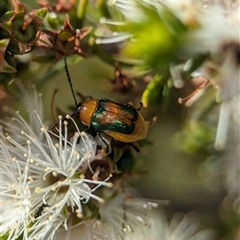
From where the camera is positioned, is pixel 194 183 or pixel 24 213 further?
pixel 194 183

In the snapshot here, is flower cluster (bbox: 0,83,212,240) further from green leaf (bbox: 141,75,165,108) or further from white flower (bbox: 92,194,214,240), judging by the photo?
green leaf (bbox: 141,75,165,108)

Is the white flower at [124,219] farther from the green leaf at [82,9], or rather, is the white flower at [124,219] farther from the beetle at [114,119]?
the green leaf at [82,9]

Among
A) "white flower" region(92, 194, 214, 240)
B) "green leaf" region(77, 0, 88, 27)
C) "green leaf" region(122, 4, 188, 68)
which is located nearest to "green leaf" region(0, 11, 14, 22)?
"green leaf" region(77, 0, 88, 27)

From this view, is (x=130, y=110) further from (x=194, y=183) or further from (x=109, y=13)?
(x=194, y=183)

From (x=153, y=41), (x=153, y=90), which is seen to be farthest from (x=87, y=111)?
(x=153, y=41)

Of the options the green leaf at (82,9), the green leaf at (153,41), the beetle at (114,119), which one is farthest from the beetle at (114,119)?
the green leaf at (153,41)

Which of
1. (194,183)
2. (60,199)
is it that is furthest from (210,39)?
(194,183)

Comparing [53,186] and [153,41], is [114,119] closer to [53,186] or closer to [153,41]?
[53,186]
